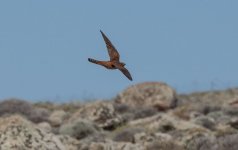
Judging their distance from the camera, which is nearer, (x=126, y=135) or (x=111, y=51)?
(x=111, y=51)

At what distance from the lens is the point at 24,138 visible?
18578mm

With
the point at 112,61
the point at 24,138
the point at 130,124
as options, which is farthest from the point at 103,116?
the point at 112,61

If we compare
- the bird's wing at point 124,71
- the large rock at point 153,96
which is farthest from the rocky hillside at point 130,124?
the bird's wing at point 124,71

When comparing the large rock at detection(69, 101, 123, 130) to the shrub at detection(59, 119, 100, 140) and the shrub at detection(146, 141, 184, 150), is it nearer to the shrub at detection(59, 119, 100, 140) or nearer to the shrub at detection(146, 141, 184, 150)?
the shrub at detection(59, 119, 100, 140)

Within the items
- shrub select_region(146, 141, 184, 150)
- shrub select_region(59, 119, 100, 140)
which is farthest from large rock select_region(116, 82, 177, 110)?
shrub select_region(146, 141, 184, 150)

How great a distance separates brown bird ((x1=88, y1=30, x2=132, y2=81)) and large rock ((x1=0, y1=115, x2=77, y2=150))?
6.95 meters

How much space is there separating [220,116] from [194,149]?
61.8 feet

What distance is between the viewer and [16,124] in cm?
1894

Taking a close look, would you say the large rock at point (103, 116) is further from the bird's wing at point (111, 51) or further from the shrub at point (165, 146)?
the bird's wing at point (111, 51)

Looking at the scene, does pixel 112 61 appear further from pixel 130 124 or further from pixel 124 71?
pixel 130 124

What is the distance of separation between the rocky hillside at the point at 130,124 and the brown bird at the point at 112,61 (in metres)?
6.98

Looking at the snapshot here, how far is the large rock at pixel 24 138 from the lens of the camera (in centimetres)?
1850

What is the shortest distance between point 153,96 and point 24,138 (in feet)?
114

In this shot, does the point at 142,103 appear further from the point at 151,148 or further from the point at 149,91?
the point at 151,148
